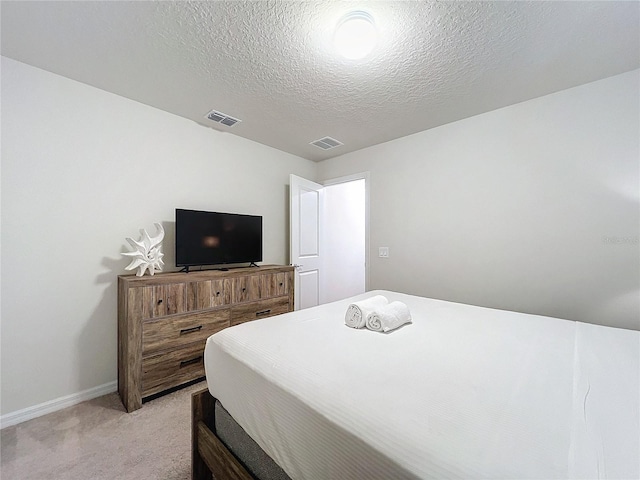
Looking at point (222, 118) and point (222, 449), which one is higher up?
point (222, 118)

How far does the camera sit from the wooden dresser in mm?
1878

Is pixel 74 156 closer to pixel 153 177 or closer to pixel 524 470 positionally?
pixel 153 177

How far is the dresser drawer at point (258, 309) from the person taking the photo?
246 centimetres

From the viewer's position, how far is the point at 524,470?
0.54 m

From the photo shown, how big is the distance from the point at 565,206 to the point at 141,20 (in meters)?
3.28

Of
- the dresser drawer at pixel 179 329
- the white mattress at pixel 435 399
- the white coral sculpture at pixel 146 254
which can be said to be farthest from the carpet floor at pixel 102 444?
the white coral sculpture at pixel 146 254

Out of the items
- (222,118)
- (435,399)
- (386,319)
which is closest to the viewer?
(435,399)

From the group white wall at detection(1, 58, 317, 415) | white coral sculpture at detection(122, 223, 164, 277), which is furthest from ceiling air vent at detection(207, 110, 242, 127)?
white coral sculpture at detection(122, 223, 164, 277)

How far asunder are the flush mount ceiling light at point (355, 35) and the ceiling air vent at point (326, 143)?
1.53m

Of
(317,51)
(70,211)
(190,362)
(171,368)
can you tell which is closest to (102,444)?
(171,368)

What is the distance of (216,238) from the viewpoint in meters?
2.64

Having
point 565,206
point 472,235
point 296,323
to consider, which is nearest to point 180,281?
point 296,323

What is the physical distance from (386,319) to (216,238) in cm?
195

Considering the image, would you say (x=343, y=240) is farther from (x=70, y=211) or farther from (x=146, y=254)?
(x=70, y=211)
